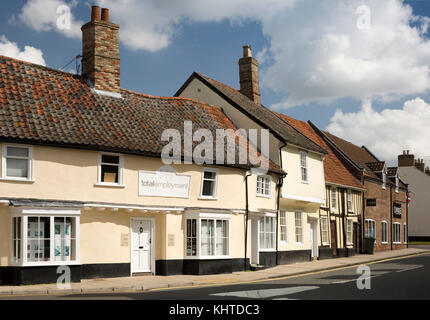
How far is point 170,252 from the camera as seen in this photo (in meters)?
22.5

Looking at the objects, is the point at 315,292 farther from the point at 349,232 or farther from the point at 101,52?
the point at 349,232

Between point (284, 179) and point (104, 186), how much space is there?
11.4 meters

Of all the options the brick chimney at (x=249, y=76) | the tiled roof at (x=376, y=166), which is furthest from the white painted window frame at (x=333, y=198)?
the tiled roof at (x=376, y=166)

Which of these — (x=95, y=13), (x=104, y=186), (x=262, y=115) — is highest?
(x=95, y=13)

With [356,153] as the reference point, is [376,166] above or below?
below

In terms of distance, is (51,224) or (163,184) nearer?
(51,224)

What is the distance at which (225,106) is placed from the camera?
1196 inches

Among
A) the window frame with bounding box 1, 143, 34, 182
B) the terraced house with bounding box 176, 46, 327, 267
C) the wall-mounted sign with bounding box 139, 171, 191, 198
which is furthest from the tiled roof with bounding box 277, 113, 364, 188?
the window frame with bounding box 1, 143, 34, 182

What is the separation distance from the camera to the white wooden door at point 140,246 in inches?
850

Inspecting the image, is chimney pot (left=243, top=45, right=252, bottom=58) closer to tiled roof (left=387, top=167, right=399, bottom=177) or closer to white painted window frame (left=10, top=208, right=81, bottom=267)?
white painted window frame (left=10, top=208, right=81, bottom=267)

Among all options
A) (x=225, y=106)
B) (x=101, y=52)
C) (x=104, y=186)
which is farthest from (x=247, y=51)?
(x=104, y=186)

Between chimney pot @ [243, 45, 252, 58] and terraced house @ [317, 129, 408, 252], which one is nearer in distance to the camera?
chimney pot @ [243, 45, 252, 58]

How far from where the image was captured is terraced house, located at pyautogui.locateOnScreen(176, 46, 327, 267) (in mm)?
27688
